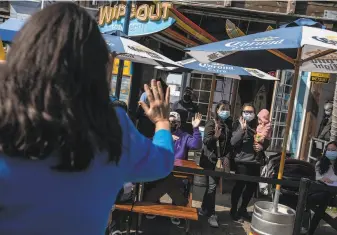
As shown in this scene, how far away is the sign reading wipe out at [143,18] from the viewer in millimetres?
9266

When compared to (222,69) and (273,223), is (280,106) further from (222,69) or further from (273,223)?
(273,223)

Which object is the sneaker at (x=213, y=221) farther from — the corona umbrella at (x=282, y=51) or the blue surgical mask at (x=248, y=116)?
the blue surgical mask at (x=248, y=116)

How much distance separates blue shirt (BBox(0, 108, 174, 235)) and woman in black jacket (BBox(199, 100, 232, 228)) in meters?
4.10

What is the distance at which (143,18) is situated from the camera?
9.95m

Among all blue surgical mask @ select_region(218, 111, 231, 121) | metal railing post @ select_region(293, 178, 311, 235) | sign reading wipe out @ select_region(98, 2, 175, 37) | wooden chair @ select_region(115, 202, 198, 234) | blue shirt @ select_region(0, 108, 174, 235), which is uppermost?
sign reading wipe out @ select_region(98, 2, 175, 37)

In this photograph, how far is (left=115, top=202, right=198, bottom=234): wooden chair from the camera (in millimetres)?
4328

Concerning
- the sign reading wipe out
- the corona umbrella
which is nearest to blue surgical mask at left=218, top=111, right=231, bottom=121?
the corona umbrella

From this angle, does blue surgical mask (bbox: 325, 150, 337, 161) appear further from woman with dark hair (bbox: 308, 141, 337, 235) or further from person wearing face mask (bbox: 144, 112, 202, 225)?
person wearing face mask (bbox: 144, 112, 202, 225)

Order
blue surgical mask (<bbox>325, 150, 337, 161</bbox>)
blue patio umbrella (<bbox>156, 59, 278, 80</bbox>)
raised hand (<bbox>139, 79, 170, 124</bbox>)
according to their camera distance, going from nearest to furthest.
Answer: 1. raised hand (<bbox>139, 79, 170, 124</bbox>)
2. blue surgical mask (<bbox>325, 150, 337, 161</bbox>)
3. blue patio umbrella (<bbox>156, 59, 278, 80</bbox>)

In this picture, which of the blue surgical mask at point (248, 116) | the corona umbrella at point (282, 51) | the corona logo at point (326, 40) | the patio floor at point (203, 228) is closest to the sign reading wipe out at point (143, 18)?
the blue surgical mask at point (248, 116)

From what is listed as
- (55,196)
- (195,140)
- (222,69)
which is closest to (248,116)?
(195,140)

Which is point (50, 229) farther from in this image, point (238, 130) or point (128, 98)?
point (128, 98)

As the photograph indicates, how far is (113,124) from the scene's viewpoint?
123 centimetres

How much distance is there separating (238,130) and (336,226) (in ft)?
6.07
